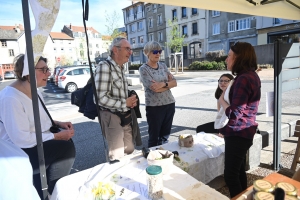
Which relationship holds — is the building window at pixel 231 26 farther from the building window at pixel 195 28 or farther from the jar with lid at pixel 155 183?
the jar with lid at pixel 155 183

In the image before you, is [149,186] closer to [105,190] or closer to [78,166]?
[105,190]

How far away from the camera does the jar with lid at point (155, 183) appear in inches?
48.3

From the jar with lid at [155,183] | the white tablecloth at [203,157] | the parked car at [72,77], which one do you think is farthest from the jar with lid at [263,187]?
the parked car at [72,77]

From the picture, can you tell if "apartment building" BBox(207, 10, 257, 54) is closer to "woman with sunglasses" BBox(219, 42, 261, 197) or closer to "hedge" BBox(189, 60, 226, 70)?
"hedge" BBox(189, 60, 226, 70)

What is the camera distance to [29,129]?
1.75 m

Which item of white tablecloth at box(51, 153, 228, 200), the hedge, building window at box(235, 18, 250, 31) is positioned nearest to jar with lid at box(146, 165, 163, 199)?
white tablecloth at box(51, 153, 228, 200)

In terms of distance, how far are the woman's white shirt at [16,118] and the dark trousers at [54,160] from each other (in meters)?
0.13

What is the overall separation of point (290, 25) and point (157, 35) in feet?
73.6

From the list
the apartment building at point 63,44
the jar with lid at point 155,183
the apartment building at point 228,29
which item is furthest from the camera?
the apartment building at point 63,44

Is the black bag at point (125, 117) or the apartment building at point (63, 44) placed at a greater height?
the apartment building at point (63, 44)

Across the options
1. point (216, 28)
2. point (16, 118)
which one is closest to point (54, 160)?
point (16, 118)

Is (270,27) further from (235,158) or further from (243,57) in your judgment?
(235,158)

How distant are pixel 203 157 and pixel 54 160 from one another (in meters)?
1.45

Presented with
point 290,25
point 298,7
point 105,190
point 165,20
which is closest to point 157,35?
point 165,20
